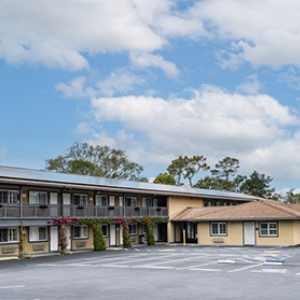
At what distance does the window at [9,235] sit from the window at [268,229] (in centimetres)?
1936

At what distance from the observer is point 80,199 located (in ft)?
127

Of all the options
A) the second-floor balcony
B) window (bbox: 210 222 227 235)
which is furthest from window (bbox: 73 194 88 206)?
window (bbox: 210 222 227 235)

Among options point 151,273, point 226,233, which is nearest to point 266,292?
point 151,273

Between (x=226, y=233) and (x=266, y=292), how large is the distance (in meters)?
27.3

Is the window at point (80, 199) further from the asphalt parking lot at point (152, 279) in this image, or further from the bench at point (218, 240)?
the bench at point (218, 240)

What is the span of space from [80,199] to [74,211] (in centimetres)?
240

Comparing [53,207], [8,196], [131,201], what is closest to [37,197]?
[53,207]

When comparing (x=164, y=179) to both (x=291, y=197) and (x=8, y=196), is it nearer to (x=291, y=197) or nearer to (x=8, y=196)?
(x=291, y=197)

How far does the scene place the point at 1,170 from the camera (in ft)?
116

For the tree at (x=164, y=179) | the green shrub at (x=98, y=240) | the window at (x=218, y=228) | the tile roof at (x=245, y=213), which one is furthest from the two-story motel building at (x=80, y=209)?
the tree at (x=164, y=179)

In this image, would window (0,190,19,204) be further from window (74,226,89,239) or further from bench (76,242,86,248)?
bench (76,242,86,248)

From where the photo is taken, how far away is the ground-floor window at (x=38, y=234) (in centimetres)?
3428

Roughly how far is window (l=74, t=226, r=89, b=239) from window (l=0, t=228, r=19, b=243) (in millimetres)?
5653

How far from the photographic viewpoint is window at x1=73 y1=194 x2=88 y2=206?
126 feet
